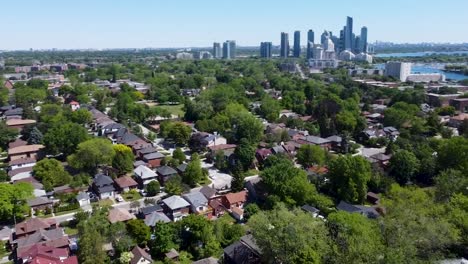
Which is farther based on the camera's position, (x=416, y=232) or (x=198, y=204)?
(x=198, y=204)

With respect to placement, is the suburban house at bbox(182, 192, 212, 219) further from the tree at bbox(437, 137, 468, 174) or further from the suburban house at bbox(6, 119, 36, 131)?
the suburban house at bbox(6, 119, 36, 131)

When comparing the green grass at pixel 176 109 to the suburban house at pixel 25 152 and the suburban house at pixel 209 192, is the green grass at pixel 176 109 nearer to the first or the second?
the suburban house at pixel 25 152

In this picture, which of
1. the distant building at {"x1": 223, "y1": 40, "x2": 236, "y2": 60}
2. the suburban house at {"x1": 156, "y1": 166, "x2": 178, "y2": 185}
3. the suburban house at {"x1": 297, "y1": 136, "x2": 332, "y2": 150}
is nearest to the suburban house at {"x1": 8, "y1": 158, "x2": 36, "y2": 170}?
the suburban house at {"x1": 156, "y1": 166, "x2": 178, "y2": 185}

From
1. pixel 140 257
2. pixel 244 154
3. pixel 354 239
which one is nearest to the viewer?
pixel 354 239

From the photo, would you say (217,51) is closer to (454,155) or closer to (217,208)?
(454,155)

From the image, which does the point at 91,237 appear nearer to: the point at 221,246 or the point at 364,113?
the point at 221,246

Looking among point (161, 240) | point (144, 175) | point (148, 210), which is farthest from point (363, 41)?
point (161, 240)
